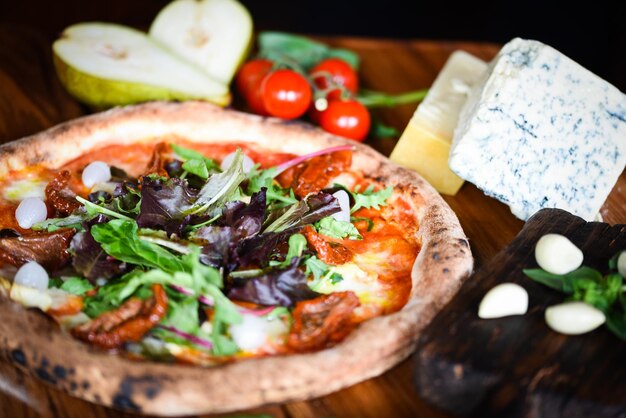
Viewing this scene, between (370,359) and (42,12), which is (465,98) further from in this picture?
(42,12)

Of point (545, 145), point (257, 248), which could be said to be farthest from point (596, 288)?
point (257, 248)

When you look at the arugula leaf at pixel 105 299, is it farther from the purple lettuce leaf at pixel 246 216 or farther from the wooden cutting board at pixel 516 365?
the wooden cutting board at pixel 516 365

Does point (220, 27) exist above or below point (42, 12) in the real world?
above

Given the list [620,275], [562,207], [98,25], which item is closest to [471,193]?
[562,207]

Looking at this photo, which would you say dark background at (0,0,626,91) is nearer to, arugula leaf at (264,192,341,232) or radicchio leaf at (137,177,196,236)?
radicchio leaf at (137,177,196,236)

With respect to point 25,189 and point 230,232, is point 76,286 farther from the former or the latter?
point 25,189

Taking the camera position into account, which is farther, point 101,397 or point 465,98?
point 465,98

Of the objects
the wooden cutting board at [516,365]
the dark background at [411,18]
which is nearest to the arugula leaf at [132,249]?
the wooden cutting board at [516,365]
